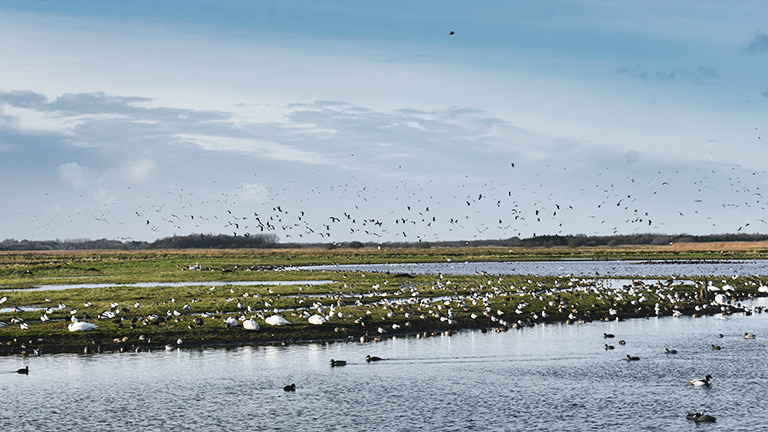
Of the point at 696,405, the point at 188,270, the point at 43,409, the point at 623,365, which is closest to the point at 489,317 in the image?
the point at 623,365

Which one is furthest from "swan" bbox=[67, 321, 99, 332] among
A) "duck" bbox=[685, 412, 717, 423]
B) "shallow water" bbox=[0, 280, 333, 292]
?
"shallow water" bbox=[0, 280, 333, 292]

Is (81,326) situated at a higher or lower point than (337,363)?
higher

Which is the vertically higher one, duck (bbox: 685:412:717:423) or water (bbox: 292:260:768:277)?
water (bbox: 292:260:768:277)

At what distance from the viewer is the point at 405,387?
26.2 m

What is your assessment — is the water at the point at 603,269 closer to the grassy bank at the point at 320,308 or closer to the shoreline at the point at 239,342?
the grassy bank at the point at 320,308

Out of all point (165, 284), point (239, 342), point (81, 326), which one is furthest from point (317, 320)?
point (165, 284)

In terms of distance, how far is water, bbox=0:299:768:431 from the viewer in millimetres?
21719

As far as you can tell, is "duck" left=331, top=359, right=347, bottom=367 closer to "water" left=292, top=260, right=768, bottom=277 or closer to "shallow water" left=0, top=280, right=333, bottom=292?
"shallow water" left=0, top=280, right=333, bottom=292

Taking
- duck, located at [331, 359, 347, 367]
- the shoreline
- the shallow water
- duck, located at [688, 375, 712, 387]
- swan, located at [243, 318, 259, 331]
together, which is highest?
the shallow water

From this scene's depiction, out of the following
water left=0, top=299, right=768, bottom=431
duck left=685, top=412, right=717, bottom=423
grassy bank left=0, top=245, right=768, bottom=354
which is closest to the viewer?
duck left=685, top=412, right=717, bottom=423

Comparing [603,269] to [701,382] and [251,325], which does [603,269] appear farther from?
[701,382]

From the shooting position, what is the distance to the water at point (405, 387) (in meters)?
21.7

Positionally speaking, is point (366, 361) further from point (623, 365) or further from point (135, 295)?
point (135, 295)

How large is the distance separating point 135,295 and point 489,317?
27807mm
